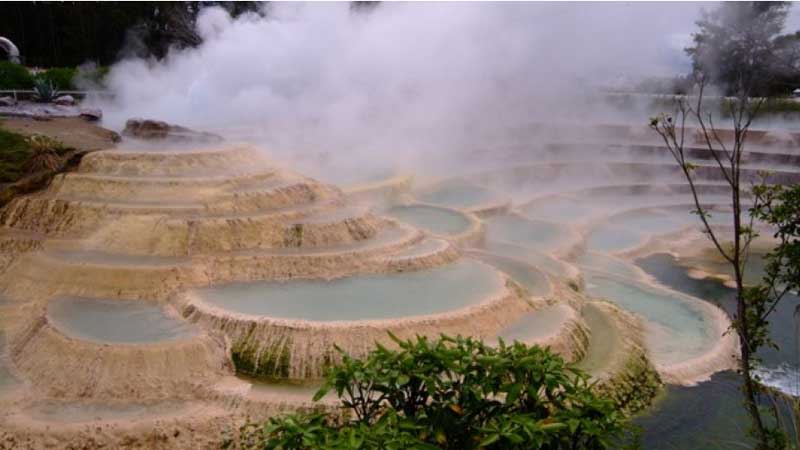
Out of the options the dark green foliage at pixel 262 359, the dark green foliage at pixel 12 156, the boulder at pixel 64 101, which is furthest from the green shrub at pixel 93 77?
the dark green foliage at pixel 262 359

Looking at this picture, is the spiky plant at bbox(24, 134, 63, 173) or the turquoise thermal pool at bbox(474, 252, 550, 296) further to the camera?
the spiky plant at bbox(24, 134, 63, 173)

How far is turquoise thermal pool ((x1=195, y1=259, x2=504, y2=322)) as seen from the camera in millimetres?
10297

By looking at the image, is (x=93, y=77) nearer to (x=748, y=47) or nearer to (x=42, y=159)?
(x=42, y=159)

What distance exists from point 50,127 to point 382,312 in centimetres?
1037

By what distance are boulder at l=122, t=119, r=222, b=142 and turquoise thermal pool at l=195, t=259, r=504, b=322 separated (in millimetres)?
5669

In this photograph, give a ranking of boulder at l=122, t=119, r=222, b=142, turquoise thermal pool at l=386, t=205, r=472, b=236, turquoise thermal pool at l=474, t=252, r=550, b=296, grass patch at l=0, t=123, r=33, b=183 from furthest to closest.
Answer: boulder at l=122, t=119, r=222, b=142 → turquoise thermal pool at l=386, t=205, r=472, b=236 → grass patch at l=0, t=123, r=33, b=183 → turquoise thermal pool at l=474, t=252, r=550, b=296

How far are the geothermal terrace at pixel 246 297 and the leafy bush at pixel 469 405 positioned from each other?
368cm

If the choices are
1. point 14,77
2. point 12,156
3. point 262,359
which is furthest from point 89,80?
point 262,359

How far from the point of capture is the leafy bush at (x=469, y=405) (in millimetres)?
5023

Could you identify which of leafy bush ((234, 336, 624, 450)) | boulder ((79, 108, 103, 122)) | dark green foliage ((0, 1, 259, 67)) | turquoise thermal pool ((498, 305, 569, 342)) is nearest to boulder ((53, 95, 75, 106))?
boulder ((79, 108, 103, 122))

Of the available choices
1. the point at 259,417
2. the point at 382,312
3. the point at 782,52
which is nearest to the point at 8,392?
the point at 259,417

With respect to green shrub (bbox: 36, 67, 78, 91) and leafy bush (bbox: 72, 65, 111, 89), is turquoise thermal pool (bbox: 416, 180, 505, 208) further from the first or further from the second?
green shrub (bbox: 36, 67, 78, 91)

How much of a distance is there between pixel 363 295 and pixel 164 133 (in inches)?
291

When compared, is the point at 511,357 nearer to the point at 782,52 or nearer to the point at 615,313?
the point at 615,313
